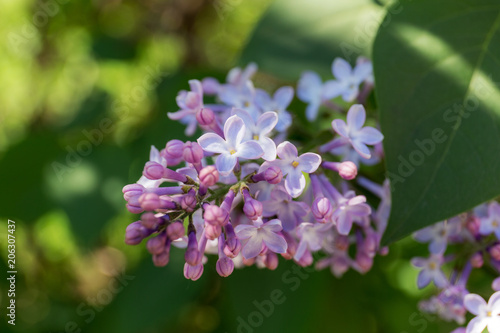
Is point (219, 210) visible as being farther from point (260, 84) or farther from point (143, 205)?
point (260, 84)

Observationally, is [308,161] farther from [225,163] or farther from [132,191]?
[132,191]

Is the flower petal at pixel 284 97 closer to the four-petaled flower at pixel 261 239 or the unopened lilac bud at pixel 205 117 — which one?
the unopened lilac bud at pixel 205 117

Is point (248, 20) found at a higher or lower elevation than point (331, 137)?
lower

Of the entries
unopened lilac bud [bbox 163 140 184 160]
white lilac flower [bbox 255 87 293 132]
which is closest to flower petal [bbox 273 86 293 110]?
white lilac flower [bbox 255 87 293 132]

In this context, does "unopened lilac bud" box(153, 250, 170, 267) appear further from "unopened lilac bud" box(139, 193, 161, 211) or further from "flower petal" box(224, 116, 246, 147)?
"flower petal" box(224, 116, 246, 147)

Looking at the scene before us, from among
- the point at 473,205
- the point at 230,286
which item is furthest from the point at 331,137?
the point at 230,286

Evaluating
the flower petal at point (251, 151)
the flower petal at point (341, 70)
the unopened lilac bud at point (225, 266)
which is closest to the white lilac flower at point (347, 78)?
the flower petal at point (341, 70)
